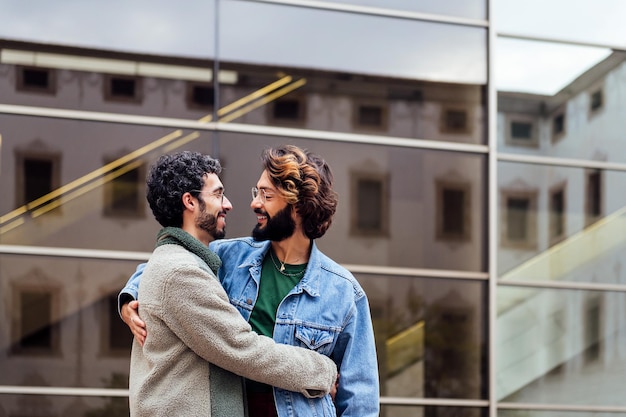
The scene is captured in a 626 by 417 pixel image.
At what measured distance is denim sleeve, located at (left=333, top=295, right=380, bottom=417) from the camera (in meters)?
3.35

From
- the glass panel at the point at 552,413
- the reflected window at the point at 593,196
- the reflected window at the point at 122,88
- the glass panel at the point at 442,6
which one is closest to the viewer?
the reflected window at the point at 122,88

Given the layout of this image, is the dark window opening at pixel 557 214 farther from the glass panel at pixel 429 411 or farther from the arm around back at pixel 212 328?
the arm around back at pixel 212 328

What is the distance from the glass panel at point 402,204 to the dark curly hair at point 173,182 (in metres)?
4.97

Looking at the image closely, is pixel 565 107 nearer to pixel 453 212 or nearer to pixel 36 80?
pixel 453 212

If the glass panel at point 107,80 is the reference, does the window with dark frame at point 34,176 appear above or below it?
below

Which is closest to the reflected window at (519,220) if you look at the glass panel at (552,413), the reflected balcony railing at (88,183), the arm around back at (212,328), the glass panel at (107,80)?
the glass panel at (552,413)

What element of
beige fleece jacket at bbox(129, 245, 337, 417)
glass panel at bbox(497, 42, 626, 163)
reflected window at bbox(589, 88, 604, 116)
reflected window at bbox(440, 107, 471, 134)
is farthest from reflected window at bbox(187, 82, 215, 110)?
beige fleece jacket at bbox(129, 245, 337, 417)

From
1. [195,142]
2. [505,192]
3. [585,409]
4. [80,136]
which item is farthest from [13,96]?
[585,409]

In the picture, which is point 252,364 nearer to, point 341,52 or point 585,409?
point 341,52

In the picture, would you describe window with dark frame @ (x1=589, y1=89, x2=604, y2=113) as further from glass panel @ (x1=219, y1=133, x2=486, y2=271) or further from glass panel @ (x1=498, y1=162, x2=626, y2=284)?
glass panel @ (x1=219, y1=133, x2=486, y2=271)

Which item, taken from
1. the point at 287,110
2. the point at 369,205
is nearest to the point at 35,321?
the point at 287,110

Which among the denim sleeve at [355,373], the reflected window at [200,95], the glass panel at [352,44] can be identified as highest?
the glass panel at [352,44]

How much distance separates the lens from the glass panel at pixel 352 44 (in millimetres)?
8391

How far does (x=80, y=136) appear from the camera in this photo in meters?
8.04
